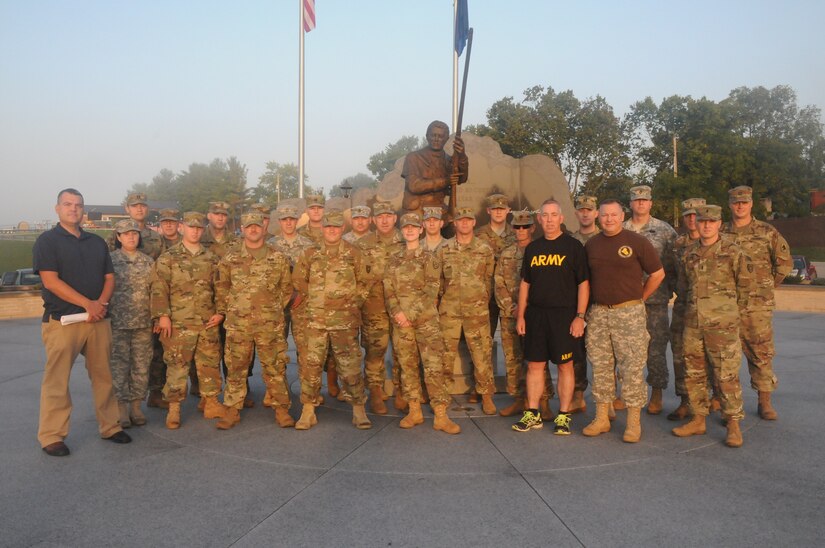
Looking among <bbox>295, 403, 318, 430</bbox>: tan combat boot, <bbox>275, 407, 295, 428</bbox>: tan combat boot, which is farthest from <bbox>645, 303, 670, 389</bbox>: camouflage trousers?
<bbox>275, 407, 295, 428</bbox>: tan combat boot

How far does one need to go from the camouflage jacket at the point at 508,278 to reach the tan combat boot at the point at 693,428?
1621 millimetres

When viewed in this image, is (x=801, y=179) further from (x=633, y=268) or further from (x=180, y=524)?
(x=180, y=524)

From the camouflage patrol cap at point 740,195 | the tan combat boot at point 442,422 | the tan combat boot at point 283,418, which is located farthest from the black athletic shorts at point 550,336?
the tan combat boot at point 283,418

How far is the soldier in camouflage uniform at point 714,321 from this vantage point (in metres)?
4.44

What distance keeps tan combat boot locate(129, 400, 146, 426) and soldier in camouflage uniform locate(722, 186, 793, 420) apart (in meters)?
5.24

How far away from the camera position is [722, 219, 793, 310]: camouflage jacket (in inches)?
200

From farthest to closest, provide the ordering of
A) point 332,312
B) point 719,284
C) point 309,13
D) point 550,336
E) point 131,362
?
point 309,13, point 131,362, point 332,312, point 550,336, point 719,284

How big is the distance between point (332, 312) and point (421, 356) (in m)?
0.83

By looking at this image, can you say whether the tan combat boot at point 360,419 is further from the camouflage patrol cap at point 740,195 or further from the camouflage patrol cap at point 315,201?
the camouflage patrol cap at point 740,195

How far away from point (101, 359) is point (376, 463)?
233 centimetres

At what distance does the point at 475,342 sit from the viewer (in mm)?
5207

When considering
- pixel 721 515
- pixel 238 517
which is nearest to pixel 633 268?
pixel 721 515

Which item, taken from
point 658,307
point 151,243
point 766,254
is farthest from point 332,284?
point 766,254

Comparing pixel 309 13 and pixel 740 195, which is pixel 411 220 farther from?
pixel 309 13
